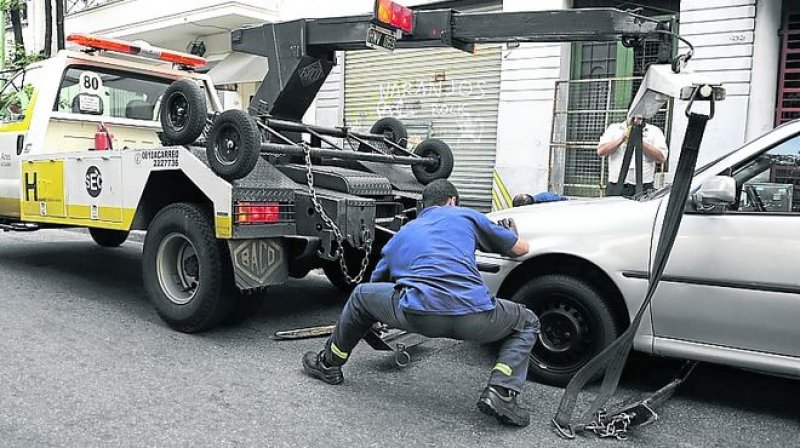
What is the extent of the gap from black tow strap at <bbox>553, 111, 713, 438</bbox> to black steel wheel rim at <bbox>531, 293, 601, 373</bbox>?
287 millimetres

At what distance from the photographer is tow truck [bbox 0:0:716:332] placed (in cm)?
476

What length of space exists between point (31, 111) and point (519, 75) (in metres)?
6.90

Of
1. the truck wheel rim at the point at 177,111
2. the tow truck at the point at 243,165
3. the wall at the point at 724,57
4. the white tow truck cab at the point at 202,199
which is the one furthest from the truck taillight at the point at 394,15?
the wall at the point at 724,57

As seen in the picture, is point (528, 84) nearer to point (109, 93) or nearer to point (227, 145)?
point (109, 93)

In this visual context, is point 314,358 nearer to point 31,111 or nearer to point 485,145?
point 31,111

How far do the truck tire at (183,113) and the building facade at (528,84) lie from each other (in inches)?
104

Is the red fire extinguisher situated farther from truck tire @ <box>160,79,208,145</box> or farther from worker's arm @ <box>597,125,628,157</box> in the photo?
worker's arm @ <box>597,125,628,157</box>

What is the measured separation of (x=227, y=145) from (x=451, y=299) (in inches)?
78.8

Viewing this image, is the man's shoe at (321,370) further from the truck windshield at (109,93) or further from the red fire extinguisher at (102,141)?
the truck windshield at (109,93)

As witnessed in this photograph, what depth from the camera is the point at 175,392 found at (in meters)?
3.97

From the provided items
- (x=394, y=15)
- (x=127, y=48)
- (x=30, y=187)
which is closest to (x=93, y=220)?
(x=30, y=187)

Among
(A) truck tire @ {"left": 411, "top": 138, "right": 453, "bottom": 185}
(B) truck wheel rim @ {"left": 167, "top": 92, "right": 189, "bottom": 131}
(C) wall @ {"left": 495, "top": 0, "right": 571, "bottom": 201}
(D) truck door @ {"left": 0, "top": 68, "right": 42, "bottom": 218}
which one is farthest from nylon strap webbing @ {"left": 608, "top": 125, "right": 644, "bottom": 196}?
(D) truck door @ {"left": 0, "top": 68, "right": 42, "bottom": 218}

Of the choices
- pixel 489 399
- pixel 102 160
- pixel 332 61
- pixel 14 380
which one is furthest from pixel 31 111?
pixel 489 399

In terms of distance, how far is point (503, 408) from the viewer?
3.51m
